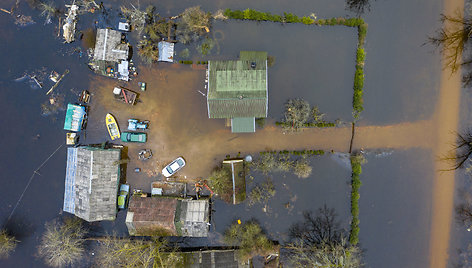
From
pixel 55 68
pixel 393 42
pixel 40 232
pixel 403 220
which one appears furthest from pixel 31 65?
pixel 403 220

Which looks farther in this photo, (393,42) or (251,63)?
(393,42)

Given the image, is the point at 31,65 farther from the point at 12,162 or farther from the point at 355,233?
the point at 355,233

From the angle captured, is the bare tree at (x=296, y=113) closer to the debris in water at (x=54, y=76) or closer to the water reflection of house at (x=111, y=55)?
the water reflection of house at (x=111, y=55)

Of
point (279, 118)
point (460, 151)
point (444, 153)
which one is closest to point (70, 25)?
point (279, 118)

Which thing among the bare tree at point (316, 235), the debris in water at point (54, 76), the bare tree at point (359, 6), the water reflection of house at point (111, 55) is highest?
the bare tree at point (359, 6)

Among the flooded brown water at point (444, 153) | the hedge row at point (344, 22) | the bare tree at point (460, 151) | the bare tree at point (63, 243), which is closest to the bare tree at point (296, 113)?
the hedge row at point (344, 22)

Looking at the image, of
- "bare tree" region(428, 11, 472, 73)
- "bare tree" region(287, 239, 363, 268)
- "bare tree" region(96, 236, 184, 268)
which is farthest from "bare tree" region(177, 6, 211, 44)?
"bare tree" region(287, 239, 363, 268)

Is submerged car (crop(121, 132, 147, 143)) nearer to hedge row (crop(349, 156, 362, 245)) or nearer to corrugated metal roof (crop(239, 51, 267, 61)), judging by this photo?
corrugated metal roof (crop(239, 51, 267, 61))
